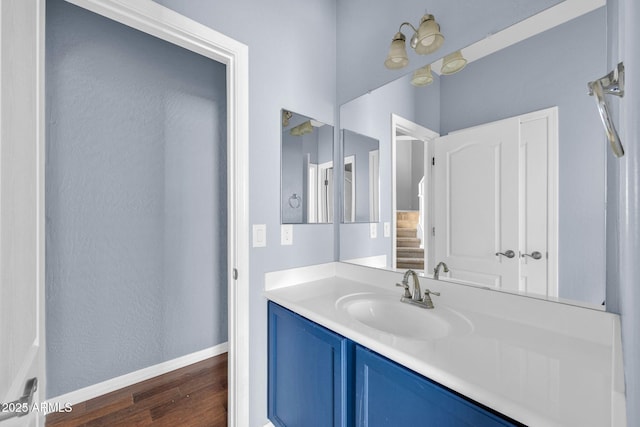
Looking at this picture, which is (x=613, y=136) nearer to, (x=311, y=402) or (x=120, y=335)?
(x=311, y=402)

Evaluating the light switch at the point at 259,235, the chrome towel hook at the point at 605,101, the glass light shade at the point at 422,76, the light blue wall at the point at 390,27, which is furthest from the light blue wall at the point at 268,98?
the chrome towel hook at the point at 605,101

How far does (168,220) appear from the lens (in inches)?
81.7

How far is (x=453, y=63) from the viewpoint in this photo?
1.26 m

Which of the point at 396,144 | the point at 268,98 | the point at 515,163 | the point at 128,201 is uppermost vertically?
the point at 268,98

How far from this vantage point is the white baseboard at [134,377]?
1.69 meters

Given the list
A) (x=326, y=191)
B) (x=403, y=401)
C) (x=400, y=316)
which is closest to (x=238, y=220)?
(x=326, y=191)

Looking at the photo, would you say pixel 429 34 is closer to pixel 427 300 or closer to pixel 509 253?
pixel 509 253

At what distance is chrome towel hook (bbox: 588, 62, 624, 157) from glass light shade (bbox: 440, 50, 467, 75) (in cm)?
69

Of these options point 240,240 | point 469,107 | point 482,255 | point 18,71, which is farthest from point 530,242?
point 18,71

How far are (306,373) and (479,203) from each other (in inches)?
41.9

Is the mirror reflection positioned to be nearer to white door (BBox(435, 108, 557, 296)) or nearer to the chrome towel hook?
Answer: white door (BBox(435, 108, 557, 296))

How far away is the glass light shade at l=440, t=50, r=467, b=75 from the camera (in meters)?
1.23

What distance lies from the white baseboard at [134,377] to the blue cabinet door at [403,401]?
176 cm

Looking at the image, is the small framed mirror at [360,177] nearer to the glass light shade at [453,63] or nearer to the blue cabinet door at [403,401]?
the glass light shade at [453,63]
